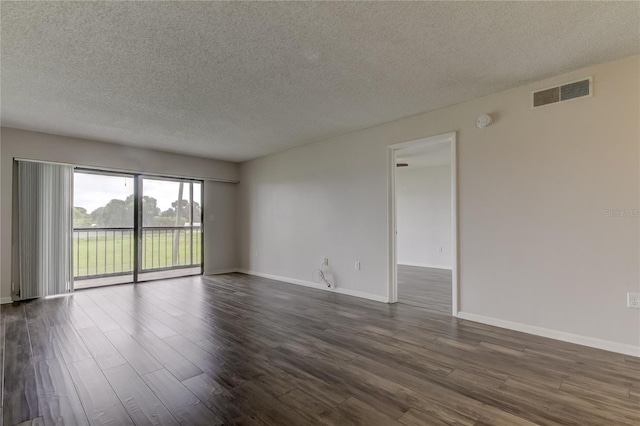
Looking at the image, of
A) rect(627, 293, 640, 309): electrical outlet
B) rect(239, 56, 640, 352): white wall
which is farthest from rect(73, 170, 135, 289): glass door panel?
rect(627, 293, 640, 309): electrical outlet

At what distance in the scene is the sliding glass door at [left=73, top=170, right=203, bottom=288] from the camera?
16.7 feet

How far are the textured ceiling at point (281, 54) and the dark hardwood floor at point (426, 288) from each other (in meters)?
2.56

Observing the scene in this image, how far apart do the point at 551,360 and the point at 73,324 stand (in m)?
4.66

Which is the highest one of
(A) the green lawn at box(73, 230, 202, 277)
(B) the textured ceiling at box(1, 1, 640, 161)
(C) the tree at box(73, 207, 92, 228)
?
(B) the textured ceiling at box(1, 1, 640, 161)

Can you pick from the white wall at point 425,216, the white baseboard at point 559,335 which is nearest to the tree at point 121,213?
the white baseboard at point 559,335

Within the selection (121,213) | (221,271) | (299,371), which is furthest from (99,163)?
(299,371)

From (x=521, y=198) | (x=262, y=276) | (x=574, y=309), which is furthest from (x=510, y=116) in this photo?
(x=262, y=276)

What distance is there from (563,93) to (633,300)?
6.31 feet

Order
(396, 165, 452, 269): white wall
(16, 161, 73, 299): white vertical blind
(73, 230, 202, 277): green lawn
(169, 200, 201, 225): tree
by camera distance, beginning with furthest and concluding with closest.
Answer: (396, 165, 452, 269): white wall
(169, 200, 201, 225): tree
(73, 230, 202, 277): green lawn
(16, 161, 73, 299): white vertical blind

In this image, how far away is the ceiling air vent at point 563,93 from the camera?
2.62 meters

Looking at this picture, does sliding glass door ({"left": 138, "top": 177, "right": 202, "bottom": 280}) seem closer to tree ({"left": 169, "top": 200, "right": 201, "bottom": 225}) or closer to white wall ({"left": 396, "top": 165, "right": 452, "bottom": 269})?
tree ({"left": 169, "top": 200, "right": 201, "bottom": 225})

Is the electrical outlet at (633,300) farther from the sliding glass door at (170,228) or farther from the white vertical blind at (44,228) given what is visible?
the white vertical blind at (44,228)

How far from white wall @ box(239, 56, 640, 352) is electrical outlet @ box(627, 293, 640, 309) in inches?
1.7

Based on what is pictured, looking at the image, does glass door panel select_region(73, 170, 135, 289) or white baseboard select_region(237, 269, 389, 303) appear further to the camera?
glass door panel select_region(73, 170, 135, 289)
